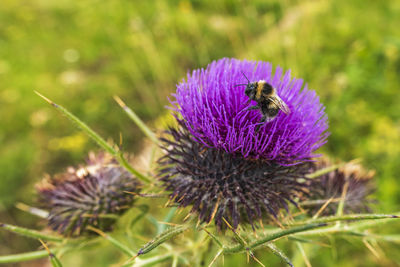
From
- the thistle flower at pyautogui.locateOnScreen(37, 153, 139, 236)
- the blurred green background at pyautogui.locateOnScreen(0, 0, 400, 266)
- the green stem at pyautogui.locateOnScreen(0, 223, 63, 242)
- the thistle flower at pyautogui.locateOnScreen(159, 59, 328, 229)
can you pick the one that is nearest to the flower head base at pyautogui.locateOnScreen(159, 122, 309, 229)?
the thistle flower at pyautogui.locateOnScreen(159, 59, 328, 229)

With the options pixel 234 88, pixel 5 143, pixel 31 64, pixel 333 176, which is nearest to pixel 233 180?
pixel 234 88

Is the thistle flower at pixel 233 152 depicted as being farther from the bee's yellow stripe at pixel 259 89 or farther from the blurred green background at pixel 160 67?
the blurred green background at pixel 160 67

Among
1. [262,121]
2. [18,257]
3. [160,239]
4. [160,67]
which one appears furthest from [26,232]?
[160,67]

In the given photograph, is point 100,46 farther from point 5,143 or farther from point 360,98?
point 360,98

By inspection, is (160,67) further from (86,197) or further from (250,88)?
(250,88)

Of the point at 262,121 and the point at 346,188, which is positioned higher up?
the point at 346,188

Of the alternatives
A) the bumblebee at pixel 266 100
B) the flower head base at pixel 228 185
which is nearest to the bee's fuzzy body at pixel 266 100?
the bumblebee at pixel 266 100

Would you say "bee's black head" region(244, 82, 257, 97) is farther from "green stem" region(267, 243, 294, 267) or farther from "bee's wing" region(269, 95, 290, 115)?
"green stem" region(267, 243, 294, 267)
